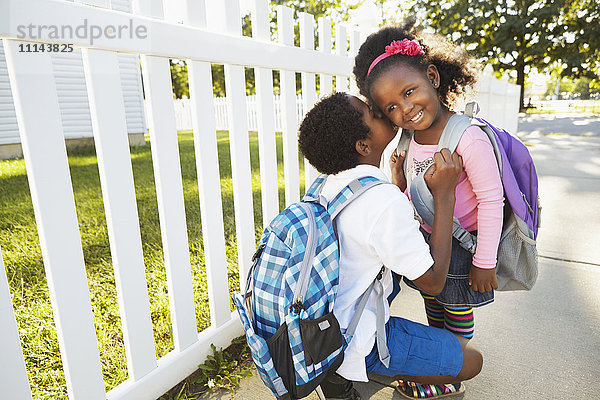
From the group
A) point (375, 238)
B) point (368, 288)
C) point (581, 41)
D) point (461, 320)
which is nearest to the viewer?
point (375, 238)

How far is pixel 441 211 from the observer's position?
1.43 meters

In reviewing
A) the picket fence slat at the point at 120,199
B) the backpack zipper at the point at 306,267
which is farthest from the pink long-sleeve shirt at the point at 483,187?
the picket fence slat at the point at 120,199

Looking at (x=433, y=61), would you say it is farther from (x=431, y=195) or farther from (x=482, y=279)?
(x=482, y=279)

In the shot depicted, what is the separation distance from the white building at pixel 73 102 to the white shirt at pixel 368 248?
8023mm

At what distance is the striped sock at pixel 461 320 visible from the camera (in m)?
1.72

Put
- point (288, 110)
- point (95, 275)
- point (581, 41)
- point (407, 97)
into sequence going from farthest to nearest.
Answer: point (581, 41) < point (95, 275) < point (288, 110) < point (407, 97)

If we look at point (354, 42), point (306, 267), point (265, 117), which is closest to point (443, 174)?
point (306, 267)

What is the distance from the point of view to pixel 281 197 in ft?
14.6

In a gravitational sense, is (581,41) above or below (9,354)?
above

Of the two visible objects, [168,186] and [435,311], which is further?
[435,311]

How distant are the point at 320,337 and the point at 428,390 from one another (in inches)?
28.0

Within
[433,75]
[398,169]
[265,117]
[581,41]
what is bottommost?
[398,169]

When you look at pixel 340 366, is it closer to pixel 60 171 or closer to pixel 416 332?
pixel 416 332

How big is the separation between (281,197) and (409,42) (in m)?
3.04
